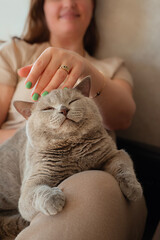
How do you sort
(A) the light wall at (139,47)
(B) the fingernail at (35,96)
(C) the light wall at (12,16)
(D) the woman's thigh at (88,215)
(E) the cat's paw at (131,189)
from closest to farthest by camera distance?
(D) the woman's thigh at (88,215), (E) the cat's paw at (131,189), (B) the fingernail at (35,96), (A) the light wall at (139,47), (C) the light wall at (12,16)

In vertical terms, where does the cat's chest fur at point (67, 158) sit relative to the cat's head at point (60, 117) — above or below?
below

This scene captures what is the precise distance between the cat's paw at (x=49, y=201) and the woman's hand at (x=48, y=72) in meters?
0.32

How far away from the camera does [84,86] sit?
878 mm

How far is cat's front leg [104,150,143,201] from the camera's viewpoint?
680 mm

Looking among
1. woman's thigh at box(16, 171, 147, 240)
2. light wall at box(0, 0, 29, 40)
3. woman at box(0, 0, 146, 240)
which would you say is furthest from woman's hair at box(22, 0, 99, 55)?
woman's thigh at box(16, 171, 147, 240)

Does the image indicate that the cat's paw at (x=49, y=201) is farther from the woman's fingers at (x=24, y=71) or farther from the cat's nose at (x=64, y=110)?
the woman's fingers at (x=24, y=71)

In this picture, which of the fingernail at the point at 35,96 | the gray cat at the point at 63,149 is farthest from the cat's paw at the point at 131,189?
the fingernail at the point at 35,96

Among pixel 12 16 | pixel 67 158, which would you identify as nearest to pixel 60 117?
pixel 67 158

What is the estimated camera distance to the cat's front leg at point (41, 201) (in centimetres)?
59

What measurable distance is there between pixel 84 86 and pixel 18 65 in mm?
647

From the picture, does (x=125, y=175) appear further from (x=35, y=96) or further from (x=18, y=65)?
(x=18, y=65)

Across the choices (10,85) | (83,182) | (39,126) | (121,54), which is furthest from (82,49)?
(83,182)

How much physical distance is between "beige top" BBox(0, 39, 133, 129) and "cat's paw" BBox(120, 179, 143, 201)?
73 centimetres

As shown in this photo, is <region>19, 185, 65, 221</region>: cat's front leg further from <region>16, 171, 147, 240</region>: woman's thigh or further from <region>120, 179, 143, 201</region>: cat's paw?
<region>120, 179, 143, 201</region>: cat's paw
